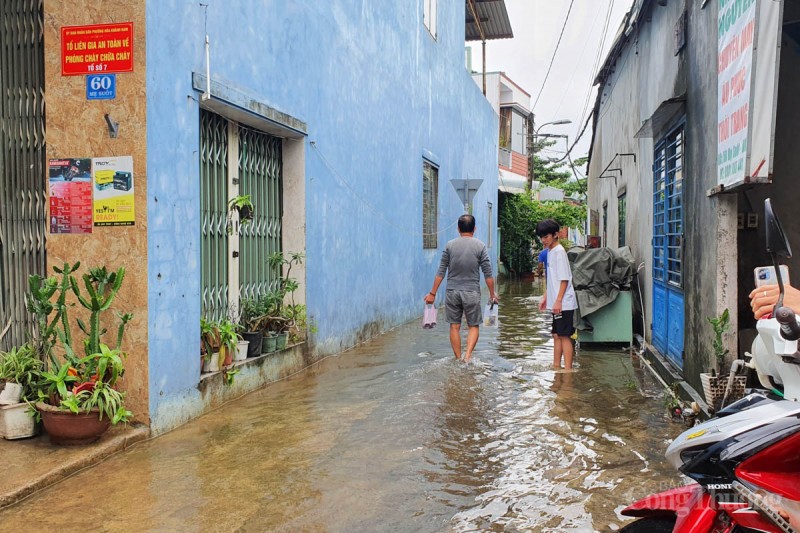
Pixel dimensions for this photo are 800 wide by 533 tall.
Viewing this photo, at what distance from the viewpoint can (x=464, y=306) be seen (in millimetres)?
7758

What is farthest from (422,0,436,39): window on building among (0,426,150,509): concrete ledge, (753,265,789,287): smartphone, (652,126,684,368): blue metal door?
(753,265,789,287): smartphone

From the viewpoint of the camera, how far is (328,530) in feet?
11.3

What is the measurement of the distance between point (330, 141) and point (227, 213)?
2256 millimetres

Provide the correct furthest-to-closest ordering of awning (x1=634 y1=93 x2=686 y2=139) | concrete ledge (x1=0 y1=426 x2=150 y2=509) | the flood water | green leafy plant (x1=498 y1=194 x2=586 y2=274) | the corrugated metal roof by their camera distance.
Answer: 1. green leafy plant (x1=498 y1=194 x2=586 y2=274)
2. the corrugated metal roof
3. awning (x1=634 y1=93 x2=686 y2=139)
4. concrete ledge (x1=0 y1=426 x2=150 y2=509)
5. the flood water

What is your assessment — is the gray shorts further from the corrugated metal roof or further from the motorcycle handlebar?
the corrugated metal roof

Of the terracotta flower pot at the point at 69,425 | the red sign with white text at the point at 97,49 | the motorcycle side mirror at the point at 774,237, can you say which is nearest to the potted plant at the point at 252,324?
the terracotta flower pot at the point at 69,425

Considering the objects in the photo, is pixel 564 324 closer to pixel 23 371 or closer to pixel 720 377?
pixel 720 377

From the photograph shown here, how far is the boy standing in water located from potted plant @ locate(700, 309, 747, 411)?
7.37 feet

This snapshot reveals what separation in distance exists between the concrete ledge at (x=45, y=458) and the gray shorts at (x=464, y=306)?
3877 millimetres

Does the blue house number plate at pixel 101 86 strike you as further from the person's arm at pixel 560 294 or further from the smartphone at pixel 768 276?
the person's arm at pixel 560 294

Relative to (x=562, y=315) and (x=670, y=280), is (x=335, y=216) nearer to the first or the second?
(x=562, y=315)

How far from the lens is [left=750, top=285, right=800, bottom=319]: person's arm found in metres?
2.29

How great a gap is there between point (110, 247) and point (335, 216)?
3.88 metres

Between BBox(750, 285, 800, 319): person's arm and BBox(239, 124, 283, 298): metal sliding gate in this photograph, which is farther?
BBox(239, 124, 283, 298): metal sliding gate
